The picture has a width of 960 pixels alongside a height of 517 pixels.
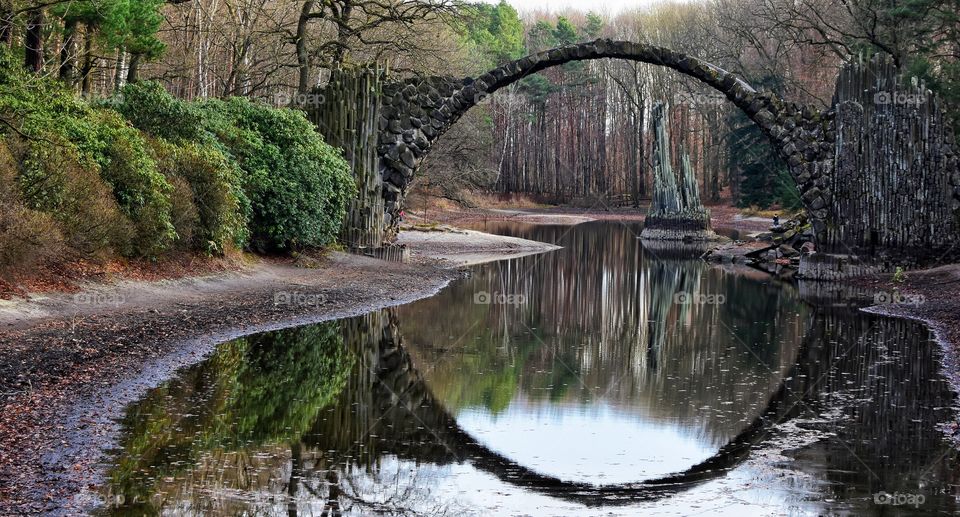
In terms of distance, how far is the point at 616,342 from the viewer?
16.5m

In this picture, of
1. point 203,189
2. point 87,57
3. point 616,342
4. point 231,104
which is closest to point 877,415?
point 616,342

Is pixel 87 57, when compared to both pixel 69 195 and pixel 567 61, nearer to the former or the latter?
pixel 69 195

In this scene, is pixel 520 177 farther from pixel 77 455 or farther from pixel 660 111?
pixel 77 455

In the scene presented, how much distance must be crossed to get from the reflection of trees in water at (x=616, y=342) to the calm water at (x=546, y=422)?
65 millimetres

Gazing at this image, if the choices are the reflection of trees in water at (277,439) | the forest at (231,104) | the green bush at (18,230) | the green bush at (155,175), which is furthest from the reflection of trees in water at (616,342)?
the green bush at (18,230)

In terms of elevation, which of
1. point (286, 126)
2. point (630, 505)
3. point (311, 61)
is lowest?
point (630, 505)

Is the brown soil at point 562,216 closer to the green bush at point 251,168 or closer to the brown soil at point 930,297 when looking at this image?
the green bush at point 251,168

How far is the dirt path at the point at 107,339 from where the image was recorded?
7.83 meters

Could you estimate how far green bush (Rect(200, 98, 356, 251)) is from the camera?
2147 cm

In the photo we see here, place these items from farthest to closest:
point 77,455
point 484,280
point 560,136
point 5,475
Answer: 1. point 560,136
2. point 484,280
3. point 77,455
4. point 5,475

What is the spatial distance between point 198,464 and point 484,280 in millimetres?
17110

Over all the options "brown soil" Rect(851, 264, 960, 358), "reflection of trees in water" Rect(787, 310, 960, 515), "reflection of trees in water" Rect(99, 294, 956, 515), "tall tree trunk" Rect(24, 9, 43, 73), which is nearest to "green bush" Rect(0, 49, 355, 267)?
"tall tree trunk" Rect(24, 9, 43, 73)

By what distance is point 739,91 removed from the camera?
25.8 meters

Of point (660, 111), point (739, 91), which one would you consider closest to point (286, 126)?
point (739, 91)
